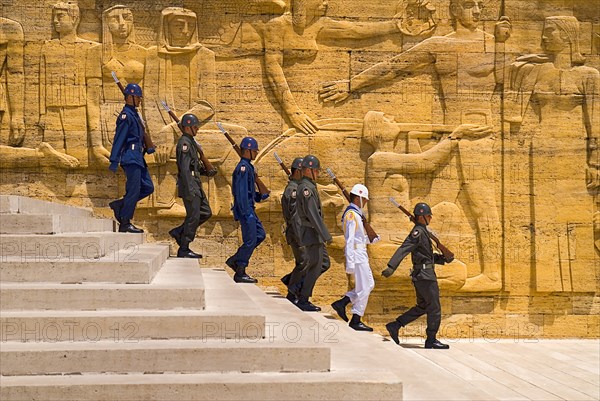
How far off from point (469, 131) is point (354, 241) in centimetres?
391

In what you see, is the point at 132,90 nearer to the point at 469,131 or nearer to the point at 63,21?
the point at 63,21

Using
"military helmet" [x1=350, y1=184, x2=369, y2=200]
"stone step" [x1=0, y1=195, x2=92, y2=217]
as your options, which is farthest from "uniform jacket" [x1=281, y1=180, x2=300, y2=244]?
"stone step" [x1=0, y1=195, x2=92, y2=217]

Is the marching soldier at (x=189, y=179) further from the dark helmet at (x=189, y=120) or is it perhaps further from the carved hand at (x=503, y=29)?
the carved hand at (x=503, y=29)

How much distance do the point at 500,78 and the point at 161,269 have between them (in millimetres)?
6944

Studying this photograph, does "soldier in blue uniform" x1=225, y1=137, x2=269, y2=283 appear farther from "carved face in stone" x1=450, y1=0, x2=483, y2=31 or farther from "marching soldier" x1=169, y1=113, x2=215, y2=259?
"carved face in stone" x1=450, y1=0, x2=483, y2=31

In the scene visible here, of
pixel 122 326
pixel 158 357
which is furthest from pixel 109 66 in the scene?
pixel 158 357

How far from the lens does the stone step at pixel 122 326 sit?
5.22m

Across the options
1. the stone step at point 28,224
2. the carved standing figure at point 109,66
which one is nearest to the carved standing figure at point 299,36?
the carved standing figure at point 109,66

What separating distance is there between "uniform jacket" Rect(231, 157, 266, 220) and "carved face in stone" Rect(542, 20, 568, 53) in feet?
17.7

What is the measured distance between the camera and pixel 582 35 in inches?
499

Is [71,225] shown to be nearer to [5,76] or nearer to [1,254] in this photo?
[1,254]

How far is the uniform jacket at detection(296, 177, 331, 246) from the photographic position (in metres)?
9.04

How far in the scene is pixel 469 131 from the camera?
1232cm

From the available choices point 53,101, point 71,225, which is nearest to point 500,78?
point 53,101
